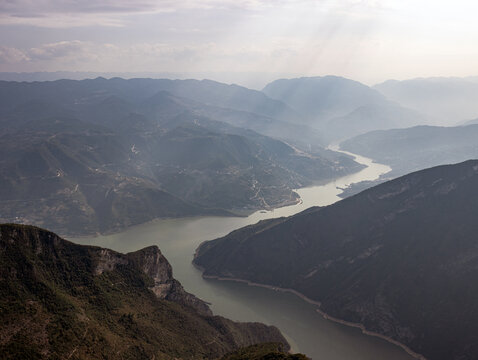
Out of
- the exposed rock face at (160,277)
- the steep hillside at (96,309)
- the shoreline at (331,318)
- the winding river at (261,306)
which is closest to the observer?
the steep hillside at (96,309)

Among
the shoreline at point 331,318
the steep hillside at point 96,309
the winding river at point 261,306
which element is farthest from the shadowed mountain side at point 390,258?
the steep hillside at point 96,309

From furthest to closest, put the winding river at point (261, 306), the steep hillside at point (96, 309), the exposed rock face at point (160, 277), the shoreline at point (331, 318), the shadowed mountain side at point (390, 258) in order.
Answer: the exposed rock face at point (160, 277) < the shadowed mountain side at point (390, 258) < the winding river at point (261, 306) < the shoreline at point (331, 318) < the steep hillside at point (96, 309)

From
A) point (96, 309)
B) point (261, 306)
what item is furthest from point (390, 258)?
point (96, 309)

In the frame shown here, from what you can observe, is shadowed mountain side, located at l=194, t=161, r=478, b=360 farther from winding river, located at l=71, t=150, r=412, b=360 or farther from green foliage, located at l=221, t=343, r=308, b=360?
green foliage, located at l=221, t=343, r=308, b=360

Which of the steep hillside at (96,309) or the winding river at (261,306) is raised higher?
the steep hillside at (96,309)

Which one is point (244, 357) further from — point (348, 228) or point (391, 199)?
point (391, 199)

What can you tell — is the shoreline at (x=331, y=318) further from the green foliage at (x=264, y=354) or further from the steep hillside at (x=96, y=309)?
the green foliage at (x=264, y=354)

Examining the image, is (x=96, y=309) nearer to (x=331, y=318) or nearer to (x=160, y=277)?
(x=160, y=277)

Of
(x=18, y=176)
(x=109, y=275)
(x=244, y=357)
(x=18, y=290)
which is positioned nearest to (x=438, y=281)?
(x=244, y=357)

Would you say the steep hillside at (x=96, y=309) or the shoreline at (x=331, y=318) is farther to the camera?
the shoreline at (x=331, y=318)
